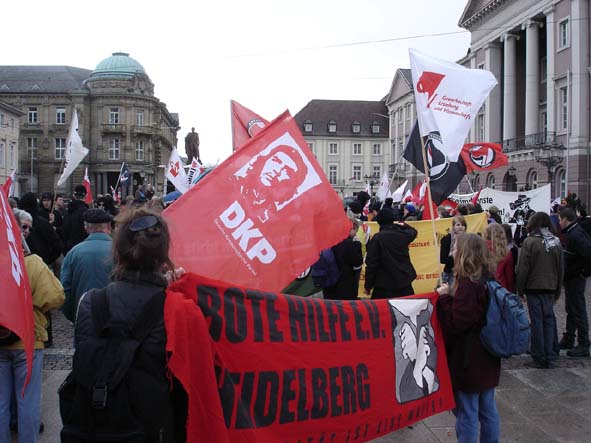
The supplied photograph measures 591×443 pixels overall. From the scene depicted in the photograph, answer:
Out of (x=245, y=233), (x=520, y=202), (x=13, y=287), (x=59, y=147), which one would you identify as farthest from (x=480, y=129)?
(x=59, y=147)

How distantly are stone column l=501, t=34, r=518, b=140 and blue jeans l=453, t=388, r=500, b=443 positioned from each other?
4847 centimetres

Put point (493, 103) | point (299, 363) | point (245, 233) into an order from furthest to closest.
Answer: point (493, 103), point (245, 233), point (299, 363)

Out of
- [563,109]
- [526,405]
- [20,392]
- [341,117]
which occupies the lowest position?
[526,405]

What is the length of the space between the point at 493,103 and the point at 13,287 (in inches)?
2089

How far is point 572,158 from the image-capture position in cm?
3981

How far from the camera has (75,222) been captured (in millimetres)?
10164

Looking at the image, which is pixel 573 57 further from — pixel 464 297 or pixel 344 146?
pixel 344 146

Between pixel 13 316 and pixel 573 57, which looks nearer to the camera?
pixel 13 316

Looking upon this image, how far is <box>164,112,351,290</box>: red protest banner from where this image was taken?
3811 millimetres

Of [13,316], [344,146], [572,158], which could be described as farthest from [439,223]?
[344,146]

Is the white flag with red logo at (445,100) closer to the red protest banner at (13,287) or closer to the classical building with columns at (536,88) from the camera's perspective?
the red protest banner at (13,287)

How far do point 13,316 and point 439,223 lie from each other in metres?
8.87

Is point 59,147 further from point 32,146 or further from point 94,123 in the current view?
point 94,123

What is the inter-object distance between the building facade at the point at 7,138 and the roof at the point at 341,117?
43.3 metres
